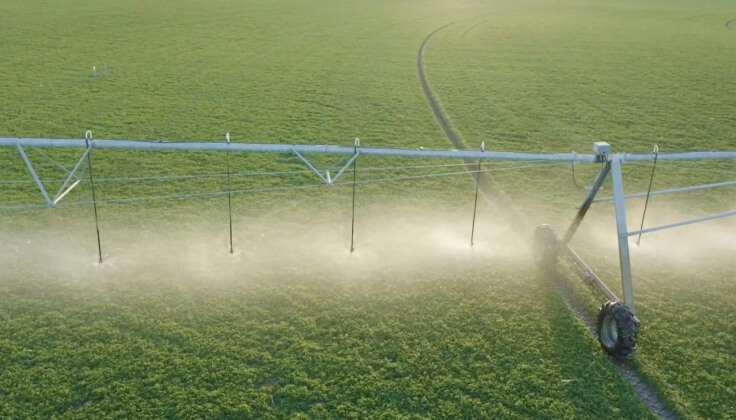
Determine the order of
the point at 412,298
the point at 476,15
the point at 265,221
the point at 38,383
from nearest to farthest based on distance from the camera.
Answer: the point at 38,383
the point at 412,298
the point at 265,221
the point at 476,15

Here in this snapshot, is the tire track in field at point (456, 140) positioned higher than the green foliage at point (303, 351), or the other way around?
the tire track in field at point (456, 140)

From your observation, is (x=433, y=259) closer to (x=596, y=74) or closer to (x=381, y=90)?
(x=381, y=90)

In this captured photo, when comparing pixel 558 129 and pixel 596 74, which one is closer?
pixel 558 129

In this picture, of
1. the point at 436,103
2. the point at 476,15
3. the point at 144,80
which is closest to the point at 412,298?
the point at 436,103

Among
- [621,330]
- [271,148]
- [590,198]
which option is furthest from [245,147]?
[621,330]

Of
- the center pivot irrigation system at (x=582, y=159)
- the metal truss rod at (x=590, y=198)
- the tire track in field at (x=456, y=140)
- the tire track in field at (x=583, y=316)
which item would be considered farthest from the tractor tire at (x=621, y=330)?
the tire track in field at (x=456, y=140)

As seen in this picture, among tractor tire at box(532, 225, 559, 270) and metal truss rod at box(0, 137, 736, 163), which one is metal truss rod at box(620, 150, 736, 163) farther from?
tractor tire at box(532, 225, 559, 270)

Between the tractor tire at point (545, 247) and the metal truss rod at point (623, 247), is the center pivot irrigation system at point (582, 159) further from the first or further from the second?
the tractor tire at point (545, 247)
